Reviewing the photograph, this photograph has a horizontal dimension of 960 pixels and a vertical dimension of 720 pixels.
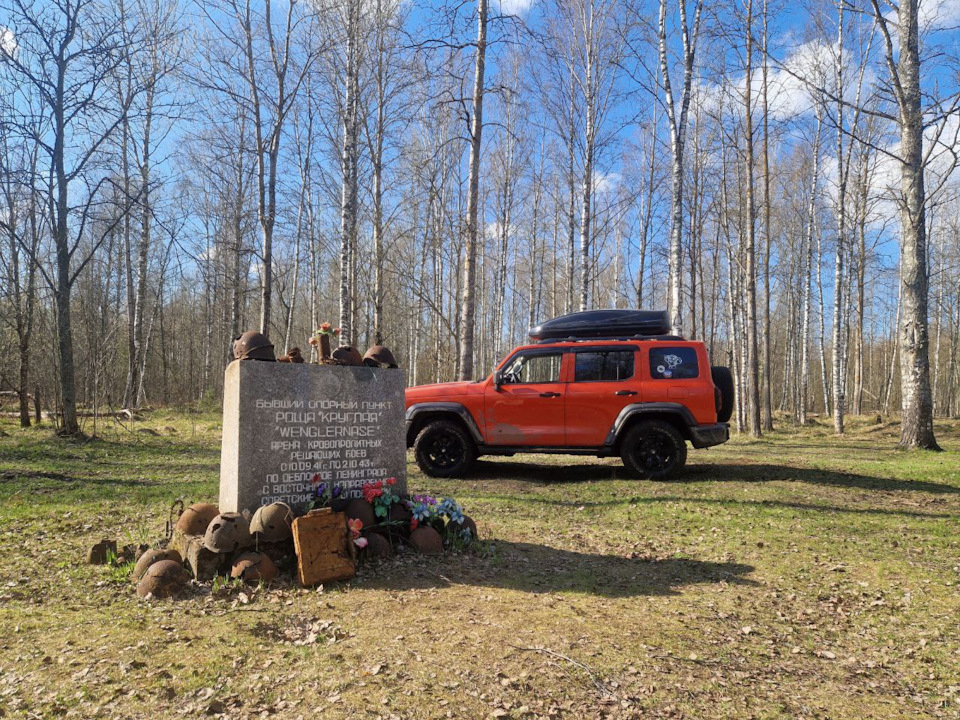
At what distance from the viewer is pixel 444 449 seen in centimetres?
907

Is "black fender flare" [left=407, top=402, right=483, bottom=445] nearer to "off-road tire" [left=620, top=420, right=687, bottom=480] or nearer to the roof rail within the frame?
the roof rail

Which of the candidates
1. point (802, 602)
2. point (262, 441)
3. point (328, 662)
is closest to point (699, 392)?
point (802, 602)

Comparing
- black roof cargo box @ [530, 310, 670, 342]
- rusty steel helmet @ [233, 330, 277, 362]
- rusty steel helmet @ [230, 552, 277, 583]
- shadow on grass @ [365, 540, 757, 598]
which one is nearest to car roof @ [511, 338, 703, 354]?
black roof cargo box @ [530, 310, 670, 342]

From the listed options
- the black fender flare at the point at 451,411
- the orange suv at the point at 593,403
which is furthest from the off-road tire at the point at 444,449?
the black fender flare at the point at 451,411

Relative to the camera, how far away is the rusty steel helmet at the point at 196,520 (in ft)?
15.7

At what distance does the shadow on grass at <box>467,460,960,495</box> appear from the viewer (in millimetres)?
7938

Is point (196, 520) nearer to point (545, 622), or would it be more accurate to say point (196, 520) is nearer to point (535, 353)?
point (545, 622)

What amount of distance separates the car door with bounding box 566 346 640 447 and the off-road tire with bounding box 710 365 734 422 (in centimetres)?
118

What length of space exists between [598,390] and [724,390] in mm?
1808

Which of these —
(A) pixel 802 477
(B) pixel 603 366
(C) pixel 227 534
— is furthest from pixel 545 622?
(A) pixel 802 477

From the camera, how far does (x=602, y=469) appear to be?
32.0 ft

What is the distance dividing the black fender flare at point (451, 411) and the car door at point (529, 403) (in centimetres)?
16

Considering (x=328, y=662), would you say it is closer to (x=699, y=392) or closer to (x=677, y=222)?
(x=699, y=392)

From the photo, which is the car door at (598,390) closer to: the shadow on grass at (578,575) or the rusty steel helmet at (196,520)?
the shadow on grass at (578,575)
